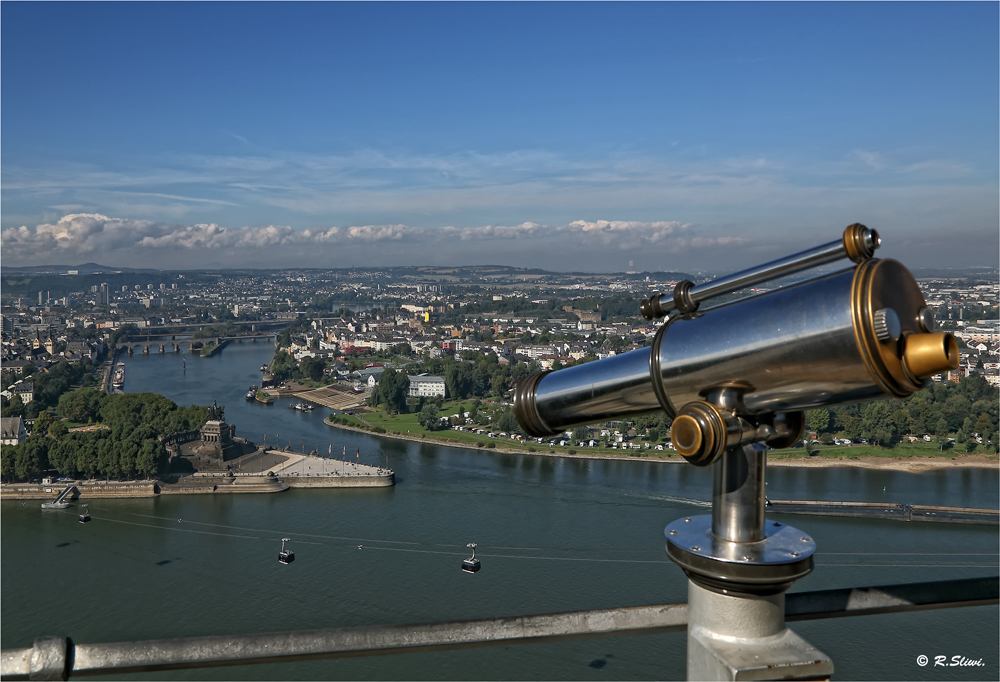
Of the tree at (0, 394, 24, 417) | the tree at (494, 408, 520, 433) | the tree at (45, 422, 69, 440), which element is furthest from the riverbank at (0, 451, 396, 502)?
the tree at (0, 394, 24, 417)

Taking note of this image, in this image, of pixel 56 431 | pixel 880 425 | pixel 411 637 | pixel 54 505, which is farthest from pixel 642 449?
pixel 411 637

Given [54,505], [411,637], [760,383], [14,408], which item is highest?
[760,383]

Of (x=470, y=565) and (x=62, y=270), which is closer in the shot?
(x=470, y=565)

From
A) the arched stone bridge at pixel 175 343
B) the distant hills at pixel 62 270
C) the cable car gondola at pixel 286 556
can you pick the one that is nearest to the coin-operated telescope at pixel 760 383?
the cable car gondola at pixel 286 556

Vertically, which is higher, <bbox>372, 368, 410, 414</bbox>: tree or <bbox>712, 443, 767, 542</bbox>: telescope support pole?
<bbox>712, 443, 767, 542</bbox>: telescope support pole

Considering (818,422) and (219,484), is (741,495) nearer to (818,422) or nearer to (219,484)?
(219,484)

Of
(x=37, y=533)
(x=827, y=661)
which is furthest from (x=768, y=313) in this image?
(x=37, y=533)

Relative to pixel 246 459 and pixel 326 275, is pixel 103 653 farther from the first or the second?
pixel 326 275

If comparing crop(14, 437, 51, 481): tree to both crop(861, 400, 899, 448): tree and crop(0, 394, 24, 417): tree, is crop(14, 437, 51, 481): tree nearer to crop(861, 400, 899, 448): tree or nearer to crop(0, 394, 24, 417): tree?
crop(0, 394, 24, 417): tree
